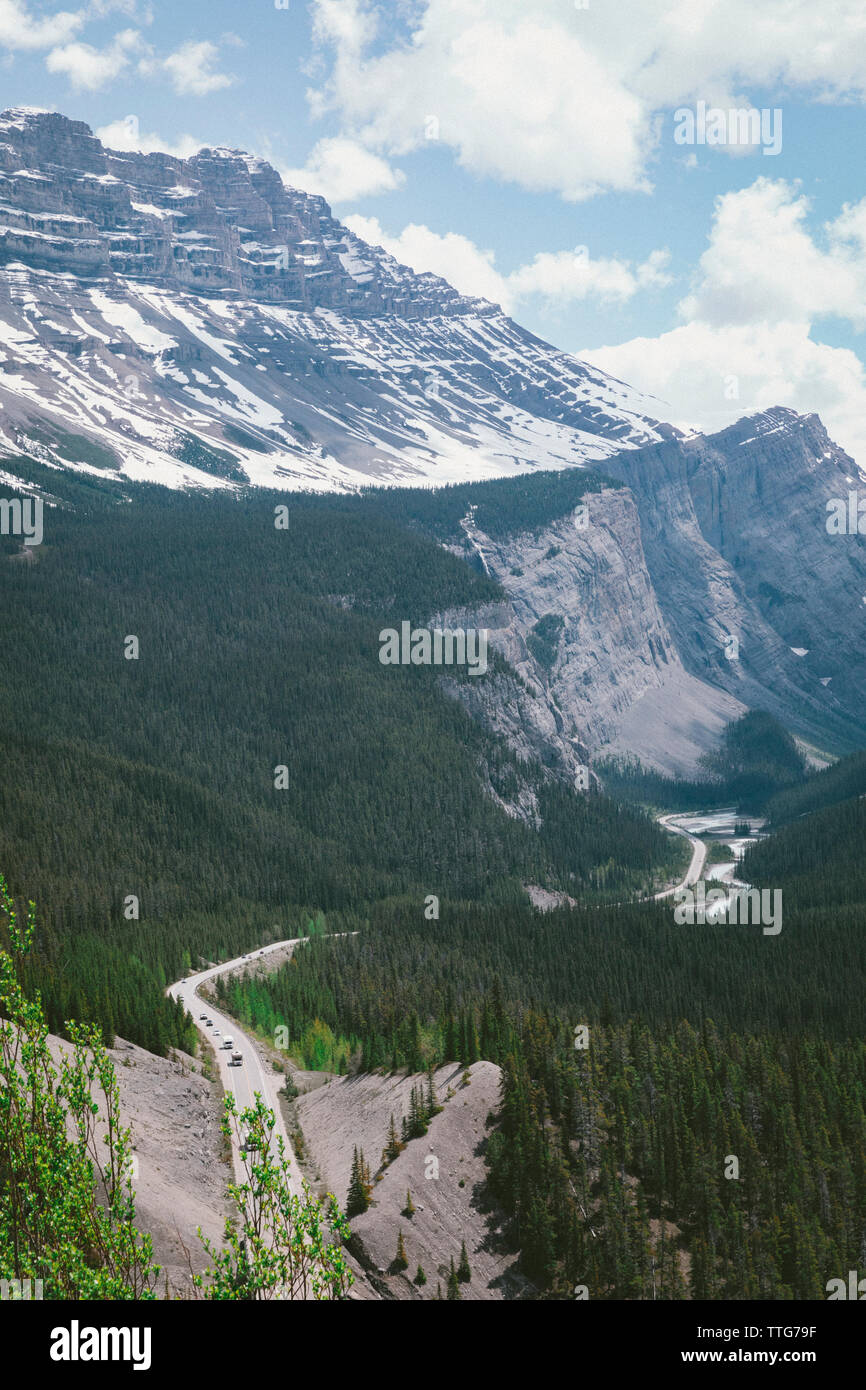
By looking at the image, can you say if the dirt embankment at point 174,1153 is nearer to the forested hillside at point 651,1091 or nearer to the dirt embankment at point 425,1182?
the dirt embankment at point 425,1182

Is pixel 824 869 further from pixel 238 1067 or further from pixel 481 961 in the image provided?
pixel 238 1067

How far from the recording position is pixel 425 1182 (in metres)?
60.0

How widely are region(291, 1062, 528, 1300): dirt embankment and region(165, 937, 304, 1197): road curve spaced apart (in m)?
2.20

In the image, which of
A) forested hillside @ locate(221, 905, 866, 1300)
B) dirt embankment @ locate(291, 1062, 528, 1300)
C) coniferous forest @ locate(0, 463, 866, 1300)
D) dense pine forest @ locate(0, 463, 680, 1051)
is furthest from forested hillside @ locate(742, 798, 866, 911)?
dirt embankment @ locate(291, 1062, 528, 1300)

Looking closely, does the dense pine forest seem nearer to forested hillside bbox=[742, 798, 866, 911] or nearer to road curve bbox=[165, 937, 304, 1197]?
road curve bbox=[165, 937, 304, 1197]

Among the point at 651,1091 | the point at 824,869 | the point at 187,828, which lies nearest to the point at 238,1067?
the point at 651,1091

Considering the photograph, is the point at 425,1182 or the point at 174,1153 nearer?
the point at 425,1182

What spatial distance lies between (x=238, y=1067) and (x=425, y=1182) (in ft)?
90.1

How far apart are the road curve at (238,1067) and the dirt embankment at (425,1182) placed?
220cm

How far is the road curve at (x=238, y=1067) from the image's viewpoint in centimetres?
6819

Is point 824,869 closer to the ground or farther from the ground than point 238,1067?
farther from the ground

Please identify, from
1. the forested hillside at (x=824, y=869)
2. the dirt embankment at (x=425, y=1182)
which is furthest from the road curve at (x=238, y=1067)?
the forested hillside at (x=824, y=869)
